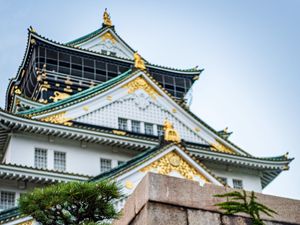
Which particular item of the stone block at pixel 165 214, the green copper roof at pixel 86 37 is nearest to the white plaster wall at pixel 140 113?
the green copper roof at pixel 86 37

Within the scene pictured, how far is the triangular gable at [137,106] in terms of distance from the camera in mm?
29094

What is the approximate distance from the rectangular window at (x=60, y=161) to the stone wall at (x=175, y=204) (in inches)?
691

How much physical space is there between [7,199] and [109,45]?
684 inches

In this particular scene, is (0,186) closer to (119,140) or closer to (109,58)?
(119,140)

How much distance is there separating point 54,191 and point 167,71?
27.9m

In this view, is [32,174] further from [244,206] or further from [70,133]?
[244,206]

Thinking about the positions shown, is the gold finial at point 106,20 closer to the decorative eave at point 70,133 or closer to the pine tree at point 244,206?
the decorative eave at point 70,133

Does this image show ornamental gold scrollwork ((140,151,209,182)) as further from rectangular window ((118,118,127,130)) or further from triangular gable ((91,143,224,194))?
rectangular window ((118,118,127,130))

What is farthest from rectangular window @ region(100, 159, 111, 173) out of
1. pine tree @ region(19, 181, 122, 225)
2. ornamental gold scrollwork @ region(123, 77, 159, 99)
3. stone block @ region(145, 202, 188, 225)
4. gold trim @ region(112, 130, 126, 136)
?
stone block @ region(145, 202, 188, 225)

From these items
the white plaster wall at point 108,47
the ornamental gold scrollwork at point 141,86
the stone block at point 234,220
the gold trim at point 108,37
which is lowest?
the stone block at point 234,220

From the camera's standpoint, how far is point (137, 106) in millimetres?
30656

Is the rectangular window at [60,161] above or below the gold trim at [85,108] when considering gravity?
below

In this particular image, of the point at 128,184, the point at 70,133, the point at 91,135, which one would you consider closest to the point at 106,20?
the point at 91,135

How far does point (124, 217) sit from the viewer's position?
33.1ft
